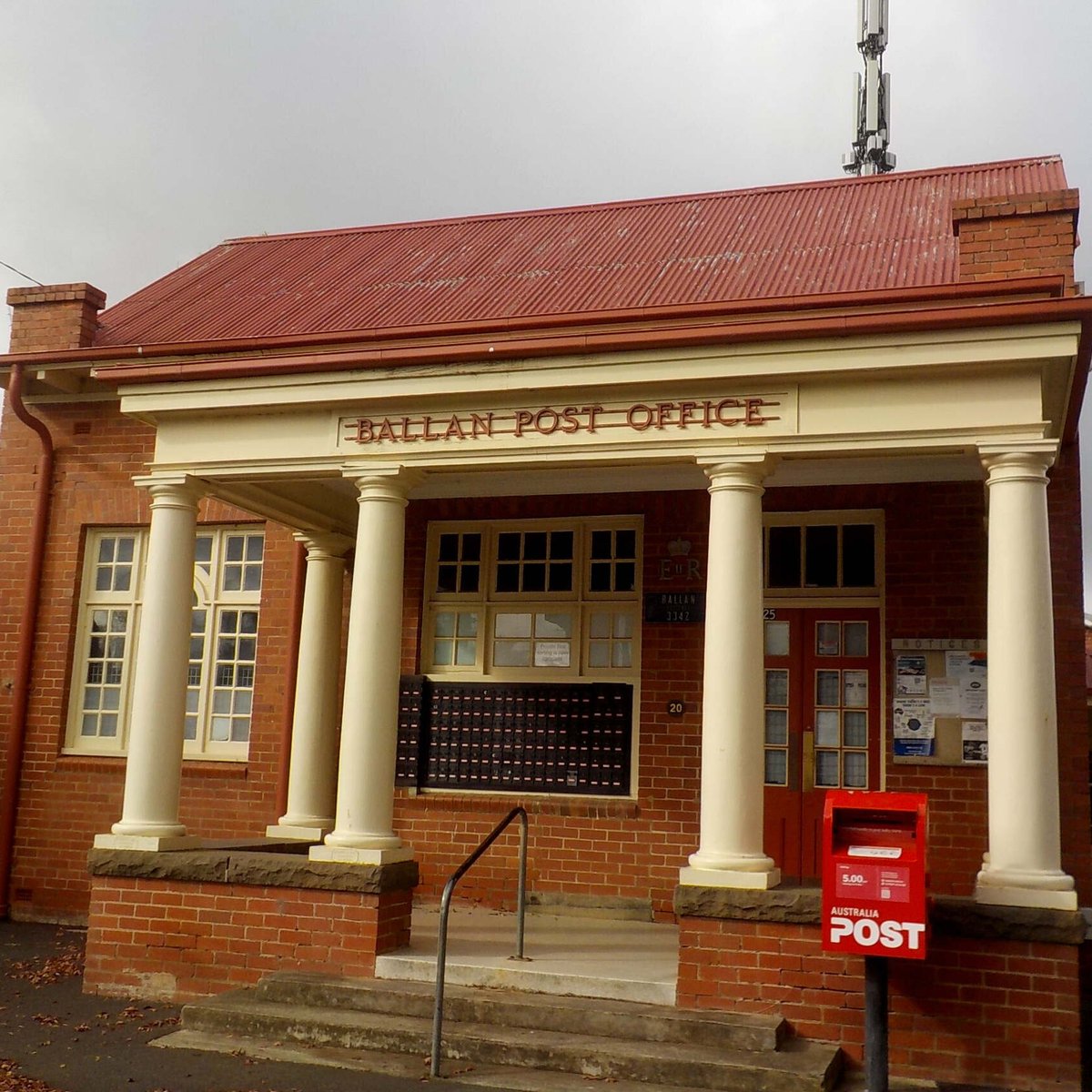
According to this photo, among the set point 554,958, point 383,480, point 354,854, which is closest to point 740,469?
point 383,480

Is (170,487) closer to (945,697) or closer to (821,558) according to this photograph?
(821,558)

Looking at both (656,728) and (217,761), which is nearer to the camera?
(656,728)

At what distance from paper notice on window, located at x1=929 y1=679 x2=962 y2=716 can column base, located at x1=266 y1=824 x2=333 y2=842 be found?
501 cm

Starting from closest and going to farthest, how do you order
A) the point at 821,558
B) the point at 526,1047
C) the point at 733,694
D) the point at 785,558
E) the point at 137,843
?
the point at 526,1047
the point at 733,694
the point at 137,843
the point at 821,558
the point at 785,558

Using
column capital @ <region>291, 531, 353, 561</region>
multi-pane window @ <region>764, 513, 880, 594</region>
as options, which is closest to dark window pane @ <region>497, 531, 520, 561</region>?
column capital @ <region>291, 531, 353, 561</region>

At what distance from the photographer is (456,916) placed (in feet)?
31.2

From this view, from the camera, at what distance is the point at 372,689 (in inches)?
312

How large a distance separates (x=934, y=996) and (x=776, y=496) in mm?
4301

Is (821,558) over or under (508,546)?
under

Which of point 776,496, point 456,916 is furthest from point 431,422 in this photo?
point 456,916

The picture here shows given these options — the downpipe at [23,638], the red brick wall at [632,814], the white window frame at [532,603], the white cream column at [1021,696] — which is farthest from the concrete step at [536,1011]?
the downpipe at [23,638]

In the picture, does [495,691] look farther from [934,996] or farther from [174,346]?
[934,996]

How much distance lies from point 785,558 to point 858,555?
0.58 m

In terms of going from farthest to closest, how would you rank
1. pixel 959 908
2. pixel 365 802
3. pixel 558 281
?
pixel 558 281 → pixel 365 802 → pixel 959 908
